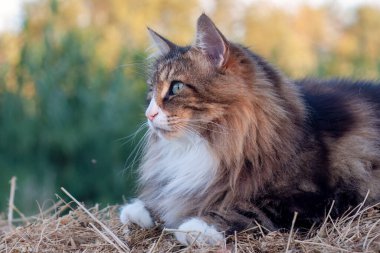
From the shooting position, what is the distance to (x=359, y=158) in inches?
125

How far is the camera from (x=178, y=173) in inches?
131

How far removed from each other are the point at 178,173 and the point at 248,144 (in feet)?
1.36

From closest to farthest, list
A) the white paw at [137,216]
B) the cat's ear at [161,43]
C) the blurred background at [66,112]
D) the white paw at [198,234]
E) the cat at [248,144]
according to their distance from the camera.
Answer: the white paw at [198,234]
the cat at [248,144]
the white paw at [137,216]
the cat's ear at [161,43]
the blurred background at [66,112]

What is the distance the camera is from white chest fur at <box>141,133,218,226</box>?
3.22m

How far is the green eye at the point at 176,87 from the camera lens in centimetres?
320

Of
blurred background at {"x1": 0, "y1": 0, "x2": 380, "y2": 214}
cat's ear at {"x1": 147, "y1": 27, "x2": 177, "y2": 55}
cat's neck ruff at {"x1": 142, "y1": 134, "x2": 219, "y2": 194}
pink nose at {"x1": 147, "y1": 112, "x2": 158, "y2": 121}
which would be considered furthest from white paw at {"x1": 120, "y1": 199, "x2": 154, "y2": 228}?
blurred background at {"x1": 0, "y1": 0, "x2": 380, "y2": 214}

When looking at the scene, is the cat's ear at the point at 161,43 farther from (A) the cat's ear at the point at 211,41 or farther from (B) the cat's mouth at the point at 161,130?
(B) the cat's mouth at the point at 161,130

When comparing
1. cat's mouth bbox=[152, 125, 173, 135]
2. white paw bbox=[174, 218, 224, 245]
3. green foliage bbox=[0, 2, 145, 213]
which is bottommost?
green foliage bbox=[0, 2, 145, 213]

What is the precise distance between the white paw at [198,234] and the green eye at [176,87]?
670 millimetres

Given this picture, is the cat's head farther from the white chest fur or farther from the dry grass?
the dry grass

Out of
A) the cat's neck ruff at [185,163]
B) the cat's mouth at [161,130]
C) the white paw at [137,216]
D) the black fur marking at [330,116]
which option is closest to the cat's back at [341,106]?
the black fur marking at [330,116]

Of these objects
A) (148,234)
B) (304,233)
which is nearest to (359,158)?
(304,233)

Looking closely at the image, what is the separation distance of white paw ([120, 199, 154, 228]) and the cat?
0.09m

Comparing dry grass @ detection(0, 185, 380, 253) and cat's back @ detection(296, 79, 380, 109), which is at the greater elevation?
cat's back @ detection(296, 79, 380, 109)
